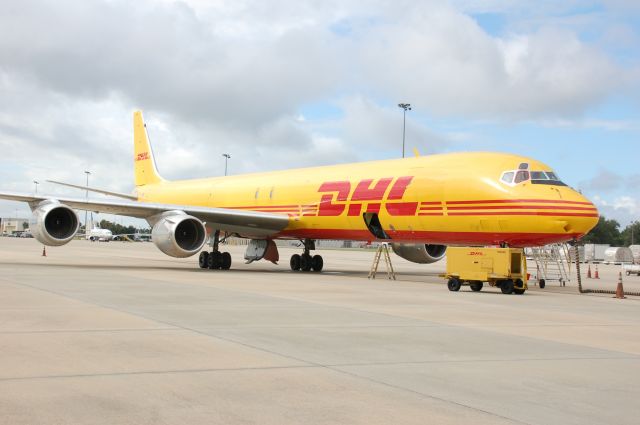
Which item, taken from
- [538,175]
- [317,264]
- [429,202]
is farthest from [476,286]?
[317,264]

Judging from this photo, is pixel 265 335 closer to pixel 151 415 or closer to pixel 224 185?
pixel 151 415

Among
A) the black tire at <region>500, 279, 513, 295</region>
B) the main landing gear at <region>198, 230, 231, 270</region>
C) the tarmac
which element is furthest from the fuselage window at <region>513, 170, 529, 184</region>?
the main landing gear at <region>198, 230, 231, 270</region>

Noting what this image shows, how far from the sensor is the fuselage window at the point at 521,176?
18.2 metres

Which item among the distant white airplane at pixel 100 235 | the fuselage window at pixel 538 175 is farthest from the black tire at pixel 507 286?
the distant white airplane at pixel 100 235

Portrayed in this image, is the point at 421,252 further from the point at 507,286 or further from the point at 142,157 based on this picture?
the point at 142,157

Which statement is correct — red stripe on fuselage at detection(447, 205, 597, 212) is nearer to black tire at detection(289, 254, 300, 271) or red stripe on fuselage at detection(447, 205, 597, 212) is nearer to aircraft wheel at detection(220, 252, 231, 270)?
black tire at detection(289, 254, 300, 271)

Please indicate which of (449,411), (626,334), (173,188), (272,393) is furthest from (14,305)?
(173,188)

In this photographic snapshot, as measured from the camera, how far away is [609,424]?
Result: 15.9ft

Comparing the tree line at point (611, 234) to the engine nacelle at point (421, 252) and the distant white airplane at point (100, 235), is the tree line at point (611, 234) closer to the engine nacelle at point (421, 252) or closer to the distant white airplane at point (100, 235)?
the distant white airplane at point (100, 235)

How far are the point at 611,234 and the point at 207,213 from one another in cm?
12445

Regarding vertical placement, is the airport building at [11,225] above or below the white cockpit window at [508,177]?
above

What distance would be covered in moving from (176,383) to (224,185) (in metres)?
24.1

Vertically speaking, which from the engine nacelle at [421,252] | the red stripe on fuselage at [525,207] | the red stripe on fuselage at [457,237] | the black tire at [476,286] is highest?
the red stripe on fuselage at [525,207]

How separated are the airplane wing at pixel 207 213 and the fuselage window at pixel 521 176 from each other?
9.04 metres
